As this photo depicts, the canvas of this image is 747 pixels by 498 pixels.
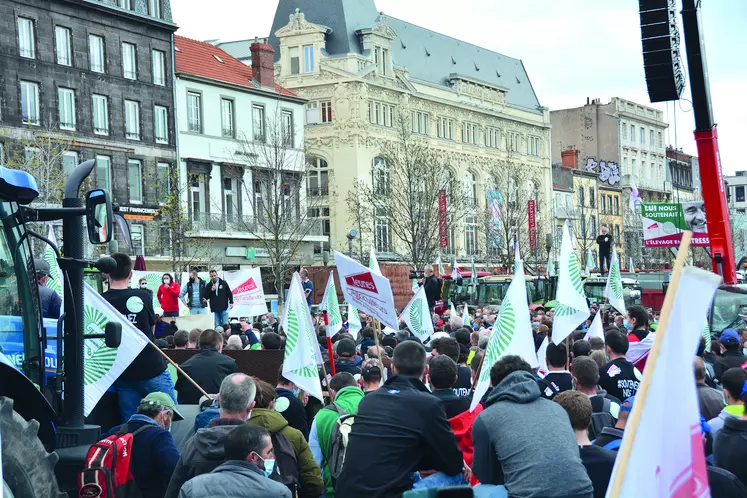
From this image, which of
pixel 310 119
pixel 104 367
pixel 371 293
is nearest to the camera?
pixel 104 367

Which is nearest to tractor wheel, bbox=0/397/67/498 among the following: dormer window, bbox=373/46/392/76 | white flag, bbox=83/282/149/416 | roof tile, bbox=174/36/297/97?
white flag, bbox=83/282/149/416

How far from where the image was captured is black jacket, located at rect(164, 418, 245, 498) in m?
5.76

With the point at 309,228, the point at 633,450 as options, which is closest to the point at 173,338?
the point at 633,450

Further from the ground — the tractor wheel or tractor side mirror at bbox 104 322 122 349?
tractor side mirror at bbox 104 322 122 349

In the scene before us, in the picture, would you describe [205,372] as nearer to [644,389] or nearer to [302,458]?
[302,458]

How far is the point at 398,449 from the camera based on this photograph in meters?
5.69

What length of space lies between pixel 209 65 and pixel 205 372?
4461 cm

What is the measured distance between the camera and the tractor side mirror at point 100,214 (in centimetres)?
654

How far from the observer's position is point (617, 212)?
324 feet

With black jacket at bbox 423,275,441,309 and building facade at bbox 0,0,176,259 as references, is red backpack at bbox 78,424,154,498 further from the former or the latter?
building facade at bbox 0,0,176,259

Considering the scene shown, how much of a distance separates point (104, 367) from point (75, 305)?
1169 mm

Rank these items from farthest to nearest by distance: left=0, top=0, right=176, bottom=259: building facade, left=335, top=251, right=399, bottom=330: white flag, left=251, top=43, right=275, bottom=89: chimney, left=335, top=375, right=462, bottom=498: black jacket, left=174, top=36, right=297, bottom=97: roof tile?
left=251, top=43, right=275, bottom=89: chimney, left=174, top=36, right=297, bottom=97: roof tile, left=0, top=0, right=176, bottom=259: building facade, left=335, top=251, right=399, bottom=330: white flag, left=335, top=375, right=462, bottom=498: black jacket

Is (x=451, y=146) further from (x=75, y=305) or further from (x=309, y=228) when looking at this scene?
(x=75, y=305)

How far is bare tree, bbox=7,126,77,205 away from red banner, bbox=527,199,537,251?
115 feet
